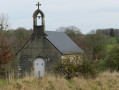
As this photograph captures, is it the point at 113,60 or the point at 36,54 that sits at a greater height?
the point at 36,54

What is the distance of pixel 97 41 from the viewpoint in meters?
49.2

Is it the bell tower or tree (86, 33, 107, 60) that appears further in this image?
tree (86, 33, 107, 60)

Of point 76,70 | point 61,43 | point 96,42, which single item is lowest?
point 76,70

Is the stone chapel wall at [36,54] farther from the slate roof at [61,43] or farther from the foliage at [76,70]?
the foliage at [76,70]

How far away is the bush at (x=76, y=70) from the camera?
47.9ft

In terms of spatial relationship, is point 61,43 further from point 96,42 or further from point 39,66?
point 96,42

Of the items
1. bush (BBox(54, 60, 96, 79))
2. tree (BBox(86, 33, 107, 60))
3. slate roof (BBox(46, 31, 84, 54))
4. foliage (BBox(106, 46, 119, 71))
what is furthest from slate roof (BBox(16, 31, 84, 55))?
tree (BBox(86, 33, 107, 60))

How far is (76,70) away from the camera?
14.9 m

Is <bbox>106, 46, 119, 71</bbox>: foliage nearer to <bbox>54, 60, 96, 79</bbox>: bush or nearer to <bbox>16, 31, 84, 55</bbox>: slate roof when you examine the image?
<bbox>16, 31, 84, 55</bbox>: slate roof

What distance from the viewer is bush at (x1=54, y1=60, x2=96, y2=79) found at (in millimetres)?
14609

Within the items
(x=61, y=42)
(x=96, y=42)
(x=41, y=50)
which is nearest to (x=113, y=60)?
(x=61, y=42)

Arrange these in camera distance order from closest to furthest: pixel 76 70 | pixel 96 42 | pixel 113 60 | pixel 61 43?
pixel 76 70
pixel 61 43
pixel 113 60
pixel 96 42

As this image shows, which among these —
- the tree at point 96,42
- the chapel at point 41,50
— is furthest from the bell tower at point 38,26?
the tree at point 96,42

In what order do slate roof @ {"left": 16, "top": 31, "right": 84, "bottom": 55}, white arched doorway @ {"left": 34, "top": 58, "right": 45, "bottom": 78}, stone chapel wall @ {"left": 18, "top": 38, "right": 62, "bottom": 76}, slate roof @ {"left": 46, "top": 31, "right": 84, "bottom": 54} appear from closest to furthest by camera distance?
slate roof @ {"left": 16, "top": 31, "right": 84, "bottom": 55}
slate roof @ {"left": 46, "top": 31, "right": 84, "bottom": 54}
stone chapel wall @ {"left": 18, "top": 38, "right": 62, "bottom": 76}
white arched doorway @ {"left": 34, "top": 58, "right": 45, "bottom": 78}
